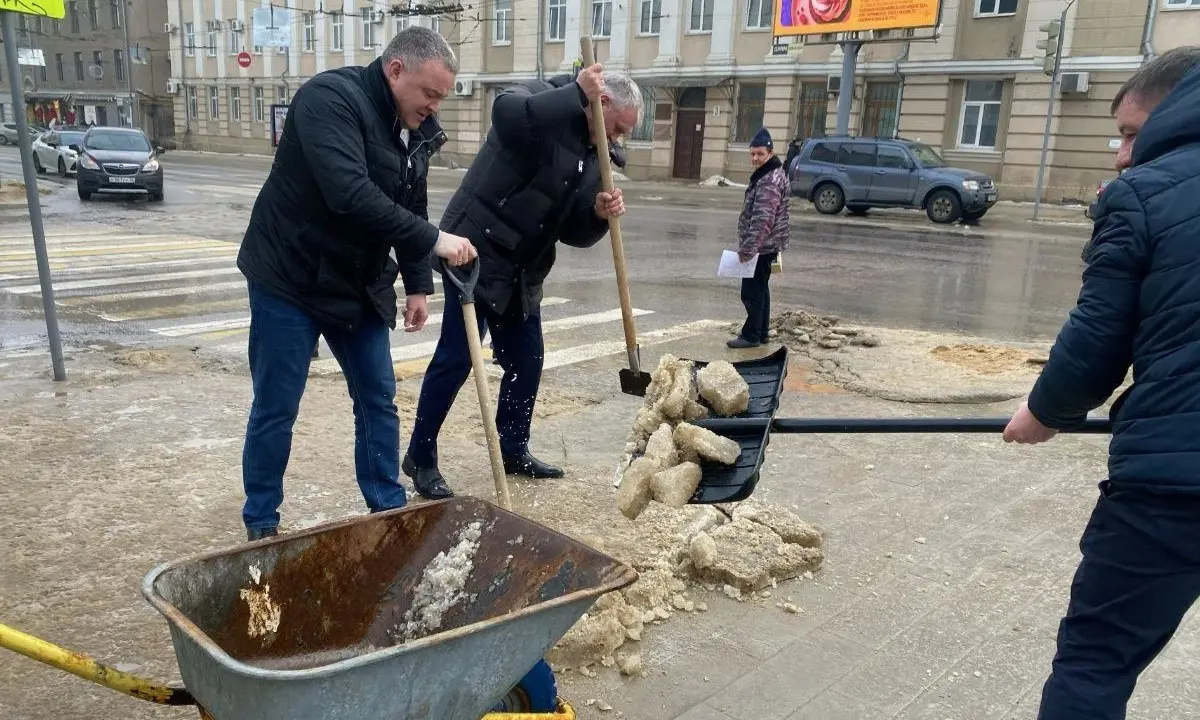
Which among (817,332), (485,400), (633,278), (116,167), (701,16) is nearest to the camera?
(485,400)

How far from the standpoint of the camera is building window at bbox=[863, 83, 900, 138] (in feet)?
93.1

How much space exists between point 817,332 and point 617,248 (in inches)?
171

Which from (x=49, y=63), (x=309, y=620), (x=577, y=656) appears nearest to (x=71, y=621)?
(x=309, y=620)

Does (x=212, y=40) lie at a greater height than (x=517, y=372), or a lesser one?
greater

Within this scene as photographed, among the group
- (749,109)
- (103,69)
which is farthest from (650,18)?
(103,69)

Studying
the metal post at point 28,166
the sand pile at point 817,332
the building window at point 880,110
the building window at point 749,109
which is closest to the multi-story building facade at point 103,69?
the building window at point 749,109

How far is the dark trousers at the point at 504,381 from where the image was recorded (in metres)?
4.23

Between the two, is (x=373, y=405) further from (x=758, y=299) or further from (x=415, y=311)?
(x=758, y=299)

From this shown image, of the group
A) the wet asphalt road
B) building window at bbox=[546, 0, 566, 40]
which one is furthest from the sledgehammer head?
building window at bbox=[546, 0, 566, 40]

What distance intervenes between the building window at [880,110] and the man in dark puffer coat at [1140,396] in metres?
27.9

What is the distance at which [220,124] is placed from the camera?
176 ft

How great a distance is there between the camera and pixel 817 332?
817 cm

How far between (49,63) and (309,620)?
76.1 metres

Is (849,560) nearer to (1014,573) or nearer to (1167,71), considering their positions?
(1014,573)
